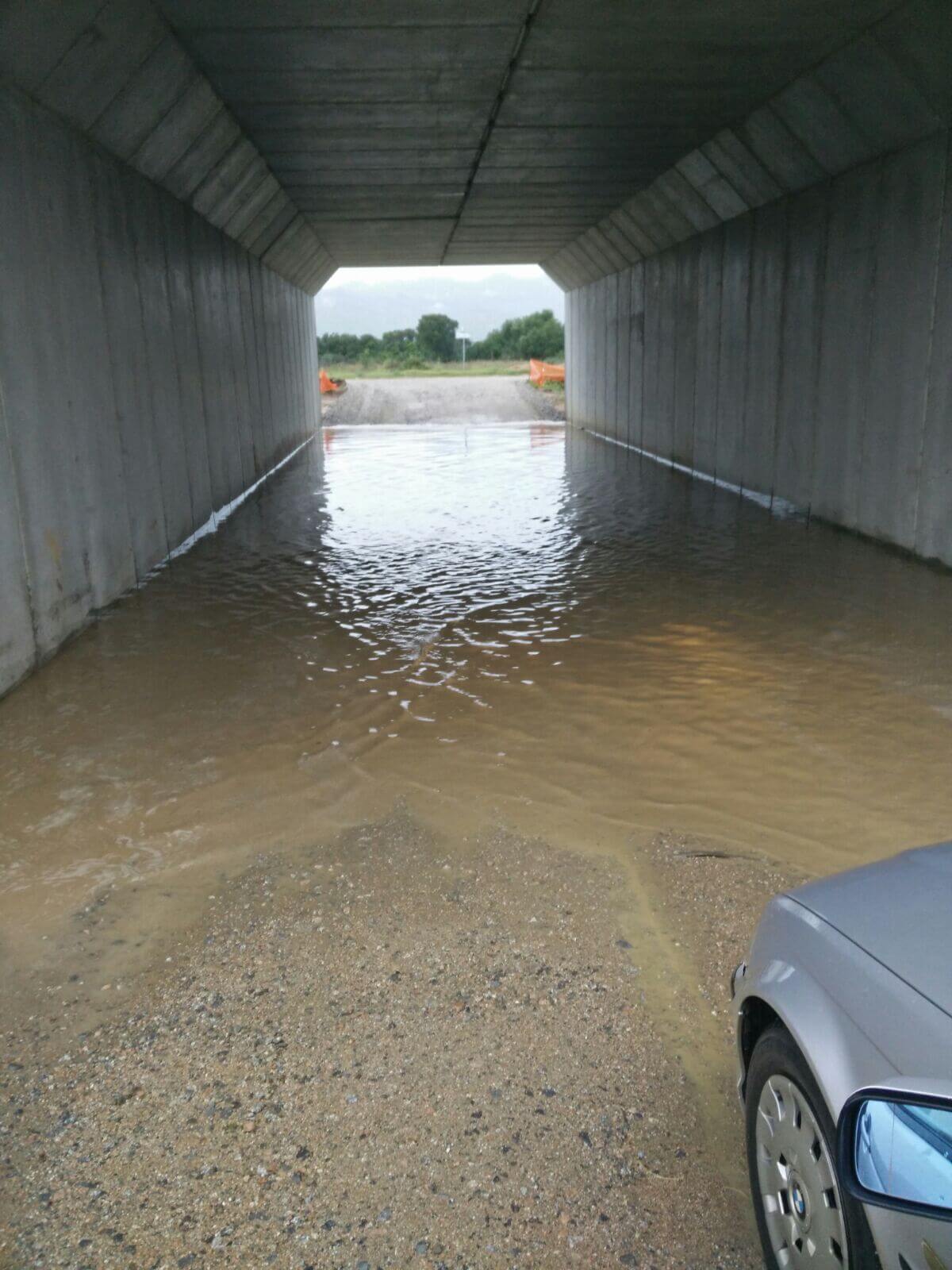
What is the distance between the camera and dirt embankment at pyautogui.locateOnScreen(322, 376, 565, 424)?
3111 cm

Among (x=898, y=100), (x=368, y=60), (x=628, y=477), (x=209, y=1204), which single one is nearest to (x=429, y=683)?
(x=209, y=1204)

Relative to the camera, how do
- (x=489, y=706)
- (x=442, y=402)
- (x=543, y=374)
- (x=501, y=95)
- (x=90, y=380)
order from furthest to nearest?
(x=543, y=374), (x=442, y=402), (x=501, y=95), (x=90, y=380), (x=489, y=706)

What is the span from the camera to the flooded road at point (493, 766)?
10.9 ft

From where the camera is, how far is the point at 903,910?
78.8 inches

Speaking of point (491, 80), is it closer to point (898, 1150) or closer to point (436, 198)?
point (436, 198)

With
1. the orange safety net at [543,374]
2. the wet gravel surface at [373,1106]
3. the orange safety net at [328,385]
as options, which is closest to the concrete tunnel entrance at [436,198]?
the wet gravel surface at [373,1106]

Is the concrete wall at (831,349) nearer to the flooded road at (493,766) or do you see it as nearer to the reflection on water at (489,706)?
the reflection on water at (489,706)

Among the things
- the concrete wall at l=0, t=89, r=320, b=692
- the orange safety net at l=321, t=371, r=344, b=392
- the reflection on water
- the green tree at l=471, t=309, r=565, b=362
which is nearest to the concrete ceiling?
the concrete wall at l=0, t=89, r=320, b=692

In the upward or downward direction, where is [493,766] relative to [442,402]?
downward

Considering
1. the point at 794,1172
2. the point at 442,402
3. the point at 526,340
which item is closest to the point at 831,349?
the point at 794,1172

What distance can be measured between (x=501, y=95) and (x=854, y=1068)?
10393 mm

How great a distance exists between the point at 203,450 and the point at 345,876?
31.3 ft

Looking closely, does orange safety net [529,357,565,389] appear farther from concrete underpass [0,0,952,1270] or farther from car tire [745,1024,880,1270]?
car tire [745,1024,880,1270]

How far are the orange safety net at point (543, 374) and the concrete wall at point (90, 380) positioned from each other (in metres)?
26.0
